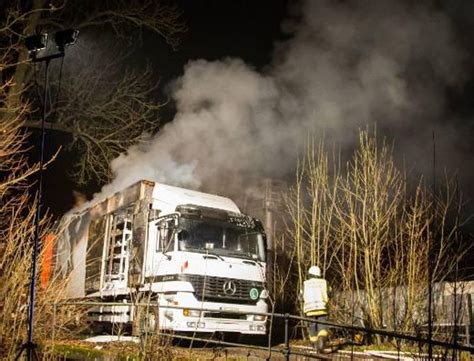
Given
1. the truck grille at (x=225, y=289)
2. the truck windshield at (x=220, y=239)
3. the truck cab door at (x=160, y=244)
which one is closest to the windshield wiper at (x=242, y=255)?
the truck windshield at (x=220, y=239)

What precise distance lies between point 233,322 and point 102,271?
3942mm

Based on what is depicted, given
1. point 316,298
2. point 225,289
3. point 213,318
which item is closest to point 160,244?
point 225,289

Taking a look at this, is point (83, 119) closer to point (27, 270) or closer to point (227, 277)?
point (227, 277)

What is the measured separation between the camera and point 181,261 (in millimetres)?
10328

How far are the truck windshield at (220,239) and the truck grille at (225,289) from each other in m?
0.54

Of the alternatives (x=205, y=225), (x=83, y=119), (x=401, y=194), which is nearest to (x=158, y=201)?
(x=205, y=225)

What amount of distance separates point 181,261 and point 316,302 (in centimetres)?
270

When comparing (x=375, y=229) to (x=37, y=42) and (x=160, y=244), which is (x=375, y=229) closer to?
(x=160, y=244)

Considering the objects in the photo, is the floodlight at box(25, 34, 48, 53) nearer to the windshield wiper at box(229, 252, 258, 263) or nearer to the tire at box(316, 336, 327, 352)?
the windshield wiper at box(229, 252, 258, 263)

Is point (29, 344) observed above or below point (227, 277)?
below

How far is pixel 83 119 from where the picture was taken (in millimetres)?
17125

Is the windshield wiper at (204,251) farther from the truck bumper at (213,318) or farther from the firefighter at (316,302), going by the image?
the firefighter at (316,302)

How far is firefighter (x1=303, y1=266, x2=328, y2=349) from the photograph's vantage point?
31.8ft

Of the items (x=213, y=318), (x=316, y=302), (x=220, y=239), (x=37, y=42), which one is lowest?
(x=213, y=318)
